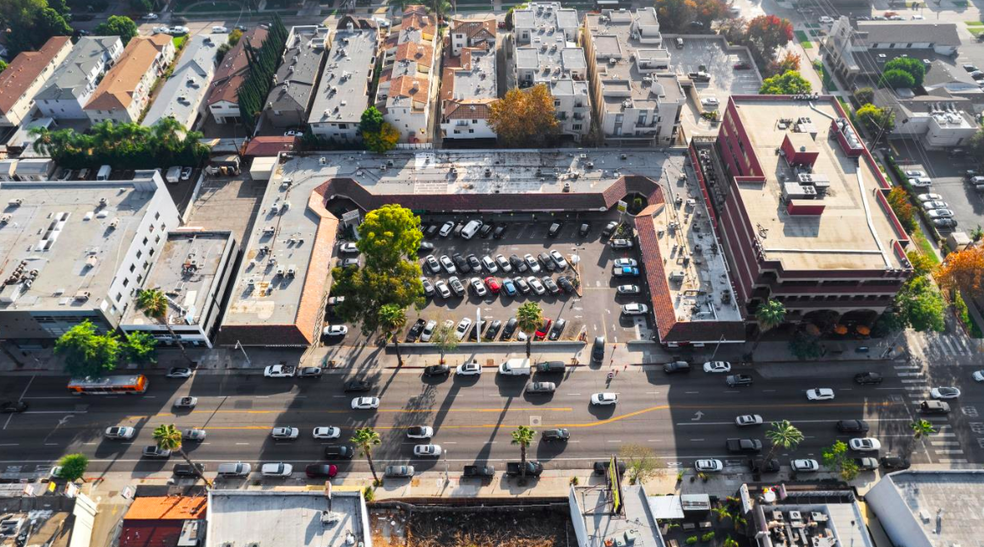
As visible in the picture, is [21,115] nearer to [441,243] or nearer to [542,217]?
[441,243]

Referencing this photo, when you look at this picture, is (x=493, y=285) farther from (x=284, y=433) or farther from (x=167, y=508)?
(x=167, y=508)

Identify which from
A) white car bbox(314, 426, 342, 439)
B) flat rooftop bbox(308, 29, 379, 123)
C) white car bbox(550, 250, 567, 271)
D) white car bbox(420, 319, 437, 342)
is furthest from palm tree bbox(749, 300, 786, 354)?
flat rooftop bbox(308, 29, 379, 123)

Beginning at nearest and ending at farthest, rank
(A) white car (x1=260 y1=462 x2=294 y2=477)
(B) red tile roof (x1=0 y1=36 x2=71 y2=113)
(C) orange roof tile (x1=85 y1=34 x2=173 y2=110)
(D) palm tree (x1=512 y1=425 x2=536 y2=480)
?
(D) palm tree (x1=512 y1=425 x2=536 y2=480)
(A) white car (x1=260 y1=462 x2=294 y2=477)
(C) orange roof tile (x1=85 y1=34 x2=173 y2=110)
(B) red tile roof (x1=0 y1=36 x2=71 y2=113)

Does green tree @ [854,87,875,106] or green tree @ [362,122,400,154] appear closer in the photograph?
green tree @ [362,122,400,154]

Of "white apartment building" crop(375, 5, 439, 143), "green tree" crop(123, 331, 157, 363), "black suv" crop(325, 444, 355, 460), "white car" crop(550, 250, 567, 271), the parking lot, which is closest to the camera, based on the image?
"black suv" crop(325, 444, 355, 460)

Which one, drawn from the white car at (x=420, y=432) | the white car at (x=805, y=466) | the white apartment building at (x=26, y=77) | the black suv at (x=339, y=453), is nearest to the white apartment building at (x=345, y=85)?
the white apartment building at (x=26, y=77)

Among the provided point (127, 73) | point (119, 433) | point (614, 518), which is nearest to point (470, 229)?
point (614, 518)

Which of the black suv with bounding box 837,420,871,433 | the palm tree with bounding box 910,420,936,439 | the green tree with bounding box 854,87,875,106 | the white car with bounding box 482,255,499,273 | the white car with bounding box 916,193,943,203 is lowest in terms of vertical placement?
the palm tree with bounding box 910,420,936,439

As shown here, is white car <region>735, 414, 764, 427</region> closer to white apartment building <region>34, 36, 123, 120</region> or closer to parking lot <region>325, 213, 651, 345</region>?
parking lot <region>325, 213, 651, 345</region>
